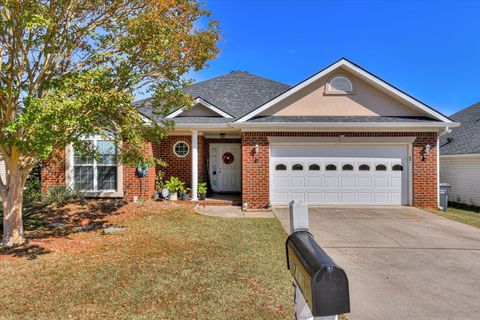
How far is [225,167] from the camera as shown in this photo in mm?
14312

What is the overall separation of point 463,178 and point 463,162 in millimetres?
772

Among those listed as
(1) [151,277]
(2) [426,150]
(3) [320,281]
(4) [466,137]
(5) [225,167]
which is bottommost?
(1) [151,277]

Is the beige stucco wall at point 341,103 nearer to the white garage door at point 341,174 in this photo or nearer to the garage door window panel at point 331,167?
the white garage door at point 341,174

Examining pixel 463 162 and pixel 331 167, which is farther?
pixel 463 162

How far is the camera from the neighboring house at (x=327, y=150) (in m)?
11.1

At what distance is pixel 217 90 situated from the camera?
49.9ft

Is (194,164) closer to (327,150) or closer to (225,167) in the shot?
(225,167)

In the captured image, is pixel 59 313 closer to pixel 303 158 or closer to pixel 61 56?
pixel 61 56

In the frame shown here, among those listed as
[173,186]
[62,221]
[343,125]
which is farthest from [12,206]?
[343,125]

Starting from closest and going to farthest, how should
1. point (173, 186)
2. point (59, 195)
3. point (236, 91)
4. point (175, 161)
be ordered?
1. point (59, 195)
2. point (173, 186)
3. point (175, 161)
4. point (236, 91)

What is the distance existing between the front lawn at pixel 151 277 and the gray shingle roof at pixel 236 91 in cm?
725

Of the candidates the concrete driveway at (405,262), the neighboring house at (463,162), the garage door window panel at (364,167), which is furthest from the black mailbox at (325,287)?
the neighboring house at (463,162)

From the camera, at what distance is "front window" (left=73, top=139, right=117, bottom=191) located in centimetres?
1134

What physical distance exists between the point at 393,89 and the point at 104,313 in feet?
38.6
